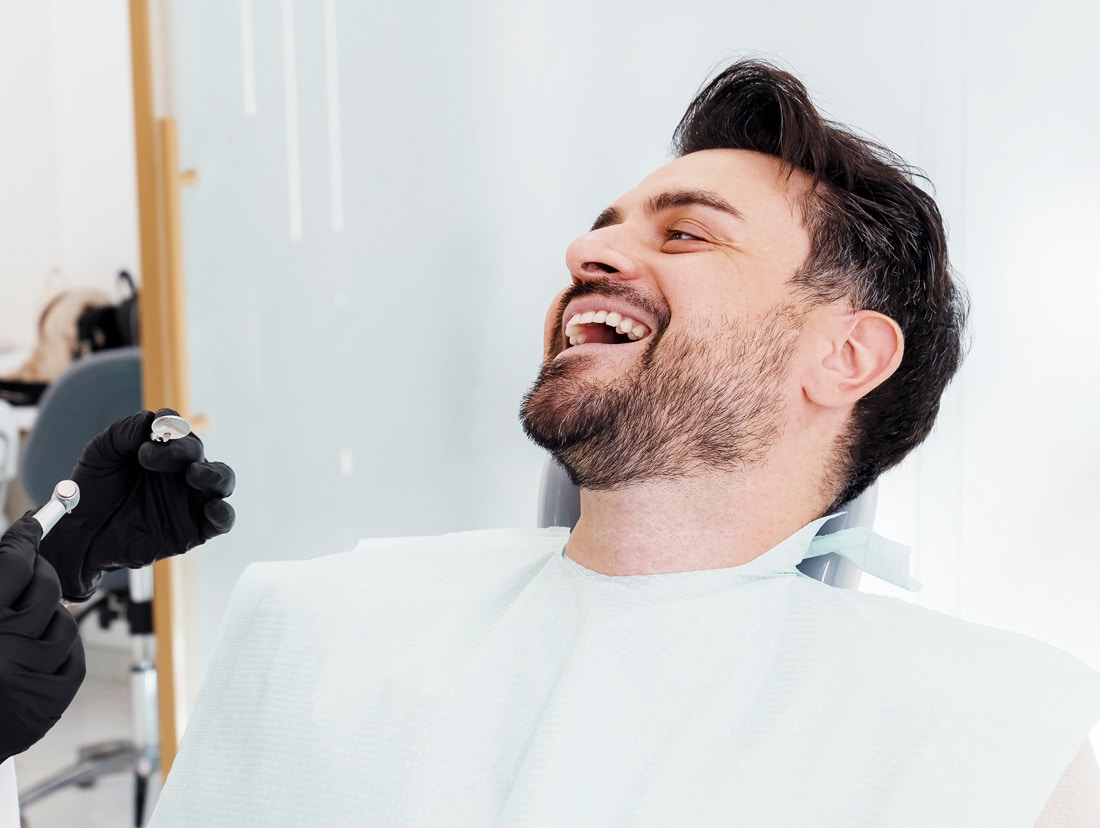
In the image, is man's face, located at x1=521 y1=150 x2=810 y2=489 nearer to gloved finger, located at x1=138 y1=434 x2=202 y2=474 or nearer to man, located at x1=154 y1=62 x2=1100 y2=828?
man, located at x1=154 y1=62 x2=1100 y2=828

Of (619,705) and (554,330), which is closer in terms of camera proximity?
(619,705)

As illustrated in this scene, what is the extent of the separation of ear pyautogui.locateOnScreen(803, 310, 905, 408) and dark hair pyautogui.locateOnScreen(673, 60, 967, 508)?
0.10ft

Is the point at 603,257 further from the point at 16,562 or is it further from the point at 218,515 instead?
the point at 16,562

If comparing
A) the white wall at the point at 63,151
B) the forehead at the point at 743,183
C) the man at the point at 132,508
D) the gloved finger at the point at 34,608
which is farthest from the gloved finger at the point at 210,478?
the white wall at the point at 63,151

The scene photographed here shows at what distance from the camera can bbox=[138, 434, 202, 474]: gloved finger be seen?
1140 mm

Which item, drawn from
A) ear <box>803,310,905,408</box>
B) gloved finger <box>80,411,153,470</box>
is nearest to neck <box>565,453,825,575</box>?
ear <box>803,310,905,408</box>

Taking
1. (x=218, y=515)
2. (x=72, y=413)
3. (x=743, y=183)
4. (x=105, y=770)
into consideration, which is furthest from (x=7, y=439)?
(x=743, y=183)

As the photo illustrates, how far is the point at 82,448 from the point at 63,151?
6.48 feet

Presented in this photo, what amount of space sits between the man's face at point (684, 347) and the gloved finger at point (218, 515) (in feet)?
1.21

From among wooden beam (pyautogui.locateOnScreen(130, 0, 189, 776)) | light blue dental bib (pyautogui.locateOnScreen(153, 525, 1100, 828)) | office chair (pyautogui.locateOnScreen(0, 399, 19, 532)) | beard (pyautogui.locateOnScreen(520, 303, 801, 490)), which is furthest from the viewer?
office chair (pyautogui.locateOnScreen(0, 399, 19, 532))

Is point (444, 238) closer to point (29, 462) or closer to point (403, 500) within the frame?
point (403, 500)

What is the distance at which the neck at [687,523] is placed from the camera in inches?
43.5

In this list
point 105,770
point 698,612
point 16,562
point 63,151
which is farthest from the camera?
point 63,151

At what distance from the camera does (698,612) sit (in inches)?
40.4
